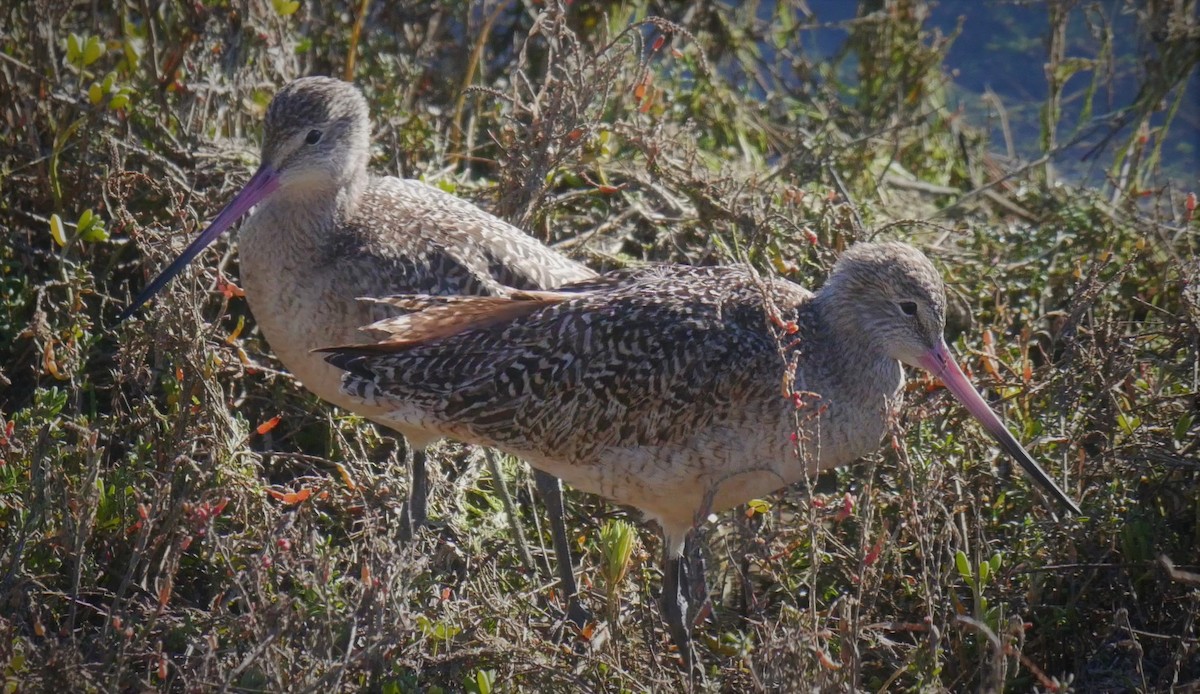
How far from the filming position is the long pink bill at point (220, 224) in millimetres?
4293

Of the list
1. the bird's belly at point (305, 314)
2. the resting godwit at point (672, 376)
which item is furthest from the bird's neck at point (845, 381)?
the bird's belly at point (305, 314)

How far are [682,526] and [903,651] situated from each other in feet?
2.51

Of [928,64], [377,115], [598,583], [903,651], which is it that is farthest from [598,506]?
[928,64]

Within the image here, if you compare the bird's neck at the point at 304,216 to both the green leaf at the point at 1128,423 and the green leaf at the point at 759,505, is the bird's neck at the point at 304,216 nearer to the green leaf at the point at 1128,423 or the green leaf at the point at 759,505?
the green leaf at the point at 759,505

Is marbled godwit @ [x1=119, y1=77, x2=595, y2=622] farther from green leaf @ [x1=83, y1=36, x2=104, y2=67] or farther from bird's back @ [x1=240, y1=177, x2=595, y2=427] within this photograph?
green leaf @ [x1=83, y1=36, x2=104, y2=67]

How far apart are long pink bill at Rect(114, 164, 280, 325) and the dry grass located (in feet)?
0.34

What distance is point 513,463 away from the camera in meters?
4.89

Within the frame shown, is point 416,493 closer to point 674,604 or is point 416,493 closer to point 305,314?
point 305,314

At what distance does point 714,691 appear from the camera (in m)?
3.36

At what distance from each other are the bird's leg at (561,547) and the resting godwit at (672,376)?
314 mm

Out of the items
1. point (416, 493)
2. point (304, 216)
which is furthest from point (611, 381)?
point (304, 216)

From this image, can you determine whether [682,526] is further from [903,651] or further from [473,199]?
[473,199]

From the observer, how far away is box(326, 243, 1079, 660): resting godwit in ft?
12.9

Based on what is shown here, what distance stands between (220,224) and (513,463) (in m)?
1.36
